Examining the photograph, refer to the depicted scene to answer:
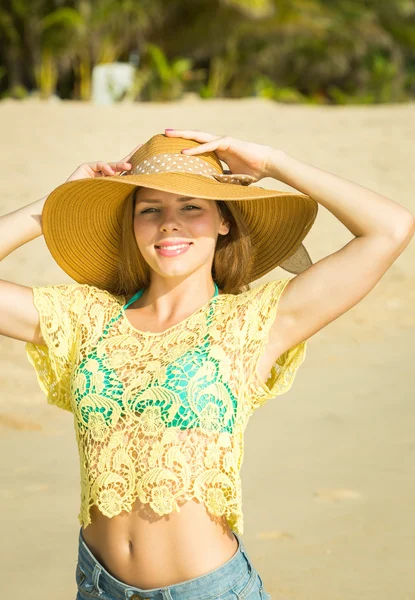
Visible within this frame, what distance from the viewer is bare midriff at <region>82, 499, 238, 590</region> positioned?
2.33 meters

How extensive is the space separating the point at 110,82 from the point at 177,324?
16959 millimetres

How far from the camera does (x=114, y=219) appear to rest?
2.87 m

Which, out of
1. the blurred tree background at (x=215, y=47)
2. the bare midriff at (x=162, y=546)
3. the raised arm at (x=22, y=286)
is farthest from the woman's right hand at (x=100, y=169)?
the blurred tree background at (x=215, y=47)

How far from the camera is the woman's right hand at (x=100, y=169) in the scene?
8.95 ft

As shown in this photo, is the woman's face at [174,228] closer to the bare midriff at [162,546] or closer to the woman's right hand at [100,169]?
the woman's right hand at [100,169]

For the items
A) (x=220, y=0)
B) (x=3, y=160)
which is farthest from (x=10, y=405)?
(x=220, y=0)

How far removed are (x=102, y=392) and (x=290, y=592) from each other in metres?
2.20

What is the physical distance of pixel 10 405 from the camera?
6.42 meters

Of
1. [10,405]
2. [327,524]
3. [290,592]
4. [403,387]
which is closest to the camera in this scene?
[290,592]

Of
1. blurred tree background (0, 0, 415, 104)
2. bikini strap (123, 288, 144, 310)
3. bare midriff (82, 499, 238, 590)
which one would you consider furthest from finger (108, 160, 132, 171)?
blurred tree background (0, 0, 415, 104)

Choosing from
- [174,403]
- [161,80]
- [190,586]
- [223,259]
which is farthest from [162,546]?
[161,80]

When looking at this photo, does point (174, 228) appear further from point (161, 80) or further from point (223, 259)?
point (161, 80)

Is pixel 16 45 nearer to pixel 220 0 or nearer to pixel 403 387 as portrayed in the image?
pixel 220 0

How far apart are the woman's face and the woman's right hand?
118 mm
